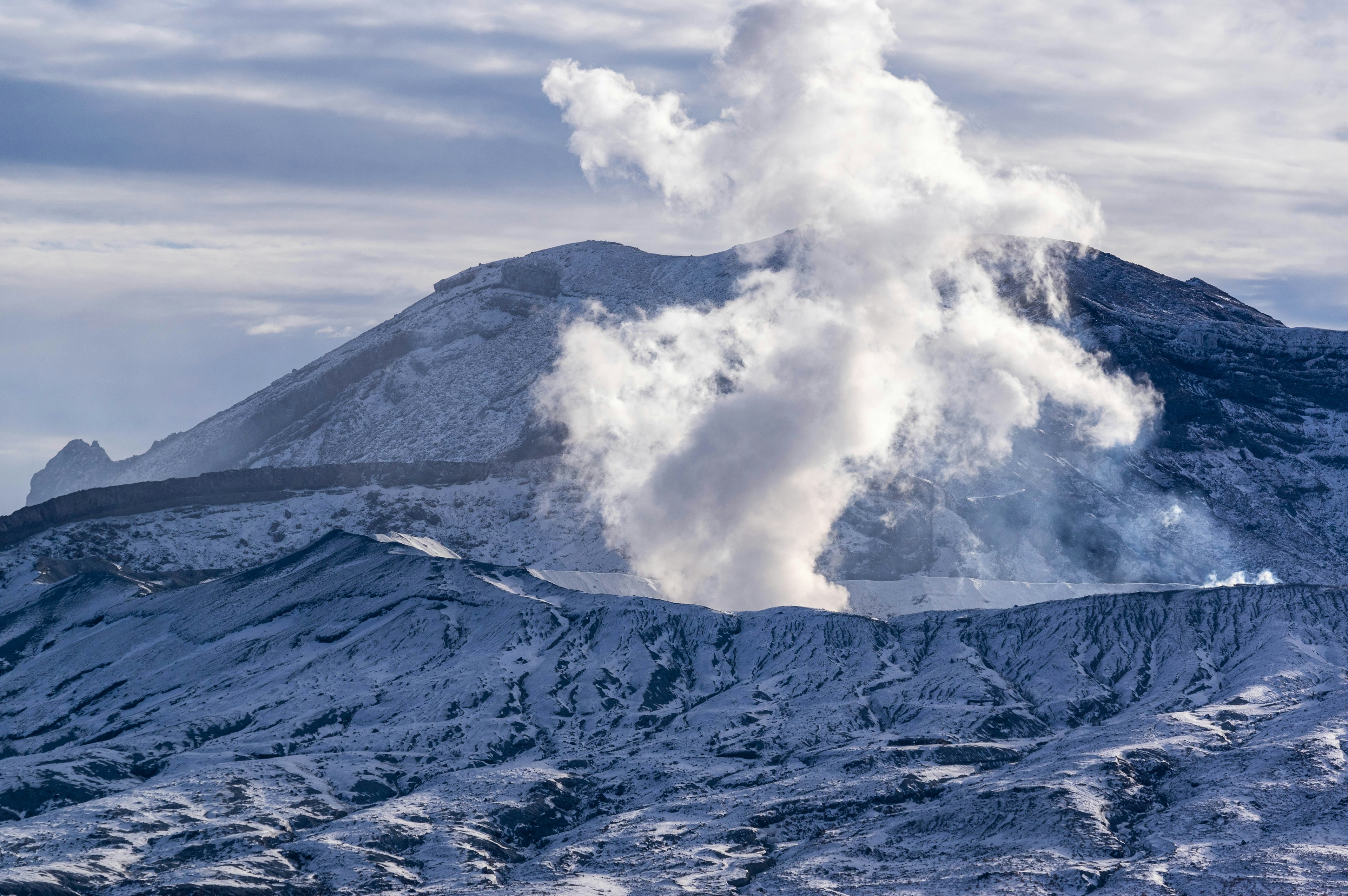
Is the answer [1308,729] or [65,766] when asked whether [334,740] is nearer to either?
[65,766]

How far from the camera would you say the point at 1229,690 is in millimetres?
188625

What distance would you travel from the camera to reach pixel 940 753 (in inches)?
6836

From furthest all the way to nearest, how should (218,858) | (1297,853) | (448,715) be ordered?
(448,715) → (218,858) → (1297,853)

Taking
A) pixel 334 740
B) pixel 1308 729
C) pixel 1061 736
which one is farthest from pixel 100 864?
pixel 1308 729

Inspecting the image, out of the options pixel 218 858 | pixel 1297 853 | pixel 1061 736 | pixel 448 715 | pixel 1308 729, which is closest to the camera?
pixel 1297 853

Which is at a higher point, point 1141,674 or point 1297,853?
point 1141,674

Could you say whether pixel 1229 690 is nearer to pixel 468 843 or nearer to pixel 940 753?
pixel 940 753

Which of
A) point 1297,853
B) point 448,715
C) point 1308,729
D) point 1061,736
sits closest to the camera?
point 1297,853

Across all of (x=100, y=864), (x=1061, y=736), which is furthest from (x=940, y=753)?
(x=100, y=864)

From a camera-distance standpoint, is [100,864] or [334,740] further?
[334,740]

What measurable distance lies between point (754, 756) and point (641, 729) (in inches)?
599

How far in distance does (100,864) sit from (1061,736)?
92378mm

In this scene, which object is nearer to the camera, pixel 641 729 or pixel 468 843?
pixel 468 843

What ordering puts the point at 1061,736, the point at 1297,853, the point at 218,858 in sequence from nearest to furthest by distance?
1. the point at 1297,853
2. the point at 218,858
3. the point at 1061,736
